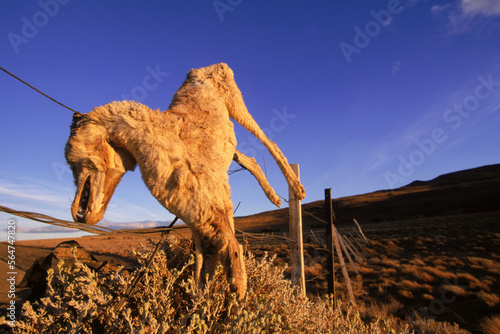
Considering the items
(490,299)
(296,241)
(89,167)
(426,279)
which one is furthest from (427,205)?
(89,167)

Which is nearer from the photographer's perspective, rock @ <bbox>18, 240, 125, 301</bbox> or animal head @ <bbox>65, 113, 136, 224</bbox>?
animal head @ <bbox>65, 113, 136, 224</bbox>

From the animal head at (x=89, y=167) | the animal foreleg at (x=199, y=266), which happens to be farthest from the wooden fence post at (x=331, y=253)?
the animal head at (x=89, y=167)

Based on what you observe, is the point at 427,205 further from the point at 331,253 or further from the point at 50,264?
the point at 50,264

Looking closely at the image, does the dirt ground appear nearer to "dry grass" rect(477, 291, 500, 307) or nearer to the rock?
"dry grass" rect(477, 291, 500, 307)

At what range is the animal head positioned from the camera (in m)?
2.14

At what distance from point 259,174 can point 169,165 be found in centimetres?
180

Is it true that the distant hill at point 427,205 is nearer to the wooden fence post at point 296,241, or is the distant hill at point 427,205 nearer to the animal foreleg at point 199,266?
the wooden fence post at point 296,241

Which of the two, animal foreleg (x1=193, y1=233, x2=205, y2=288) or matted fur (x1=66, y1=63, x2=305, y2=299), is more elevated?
matted fur (x1=66, y1=63, x2=305, y2=299)

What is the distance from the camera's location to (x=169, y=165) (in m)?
2.28

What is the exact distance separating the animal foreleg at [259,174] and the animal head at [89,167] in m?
1.80

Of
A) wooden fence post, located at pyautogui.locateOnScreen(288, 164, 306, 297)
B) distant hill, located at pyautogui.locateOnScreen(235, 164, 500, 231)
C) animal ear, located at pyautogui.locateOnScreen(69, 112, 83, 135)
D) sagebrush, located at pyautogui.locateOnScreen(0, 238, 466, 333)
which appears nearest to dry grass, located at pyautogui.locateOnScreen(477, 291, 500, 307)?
wooden fence post, located at pyautogui.locateOnScreen(288, 164, 306, 297)

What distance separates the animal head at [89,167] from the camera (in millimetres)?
2141

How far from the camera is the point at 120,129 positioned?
2.27 metres

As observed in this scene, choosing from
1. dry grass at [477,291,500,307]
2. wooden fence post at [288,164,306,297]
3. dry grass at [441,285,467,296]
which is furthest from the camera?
dry grass at [441,285,467,296]
